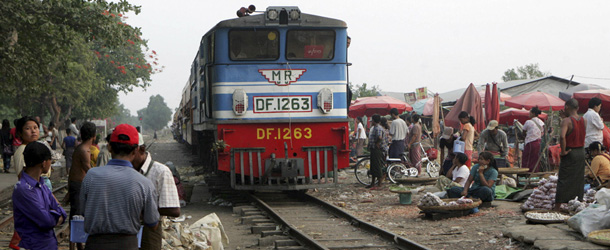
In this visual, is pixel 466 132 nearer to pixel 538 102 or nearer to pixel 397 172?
pixel 397 172

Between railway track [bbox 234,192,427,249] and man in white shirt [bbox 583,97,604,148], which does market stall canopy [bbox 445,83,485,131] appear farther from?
railway track [bbox 234,192,427,249]

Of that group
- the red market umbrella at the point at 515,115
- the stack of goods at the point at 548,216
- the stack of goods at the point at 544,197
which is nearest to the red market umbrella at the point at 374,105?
the red market umbrella at the point at 515,115

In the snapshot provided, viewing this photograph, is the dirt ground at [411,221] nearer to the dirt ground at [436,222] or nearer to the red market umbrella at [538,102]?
the dirt ground at [436,222]

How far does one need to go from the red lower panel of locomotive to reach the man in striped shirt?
6.65m

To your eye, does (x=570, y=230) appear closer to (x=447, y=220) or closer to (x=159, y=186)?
(x=447, y=220)

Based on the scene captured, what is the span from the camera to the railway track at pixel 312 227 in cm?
760

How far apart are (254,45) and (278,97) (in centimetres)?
107

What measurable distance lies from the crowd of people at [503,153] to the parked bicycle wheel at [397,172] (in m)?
0.37

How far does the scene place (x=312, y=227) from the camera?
916 cm

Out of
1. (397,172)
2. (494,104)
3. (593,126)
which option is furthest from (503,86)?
(593,126)

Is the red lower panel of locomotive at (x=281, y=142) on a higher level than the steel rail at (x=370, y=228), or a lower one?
higher

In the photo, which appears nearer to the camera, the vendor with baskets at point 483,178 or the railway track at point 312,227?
the railway track at point 312,227

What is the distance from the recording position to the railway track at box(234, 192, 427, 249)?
760 centimetres

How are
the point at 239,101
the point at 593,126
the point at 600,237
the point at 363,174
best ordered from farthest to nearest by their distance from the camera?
the point at 363,174 → the point at 239,101 → the point at 593,126 → the point at 600,237
